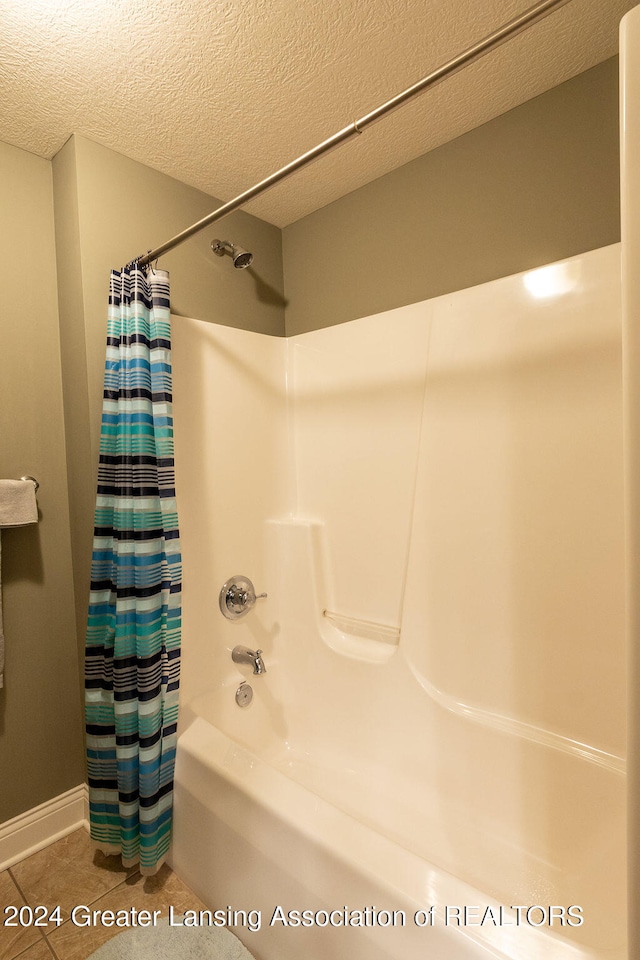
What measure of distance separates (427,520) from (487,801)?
888 mm

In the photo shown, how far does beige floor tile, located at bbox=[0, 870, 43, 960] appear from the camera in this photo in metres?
1.34

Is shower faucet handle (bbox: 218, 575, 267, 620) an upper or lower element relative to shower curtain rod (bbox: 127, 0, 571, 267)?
lower

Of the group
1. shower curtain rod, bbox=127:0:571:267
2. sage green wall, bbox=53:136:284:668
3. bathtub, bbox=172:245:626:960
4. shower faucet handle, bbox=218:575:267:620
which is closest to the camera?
shower curtain rod, bbox=127:0:571:267

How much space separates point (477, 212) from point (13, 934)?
8.61ft

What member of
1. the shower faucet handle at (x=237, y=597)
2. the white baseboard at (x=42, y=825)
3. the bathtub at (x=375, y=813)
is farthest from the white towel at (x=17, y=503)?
the white baseboard at (x=42, y=825)

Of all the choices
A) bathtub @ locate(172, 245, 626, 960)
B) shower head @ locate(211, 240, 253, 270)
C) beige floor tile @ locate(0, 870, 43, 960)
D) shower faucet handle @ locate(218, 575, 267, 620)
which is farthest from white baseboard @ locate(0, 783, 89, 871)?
shower head @ locate(211, 240, 253, 270)

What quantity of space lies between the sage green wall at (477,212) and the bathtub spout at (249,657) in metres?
1.40

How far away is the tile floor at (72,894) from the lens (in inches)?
52.9

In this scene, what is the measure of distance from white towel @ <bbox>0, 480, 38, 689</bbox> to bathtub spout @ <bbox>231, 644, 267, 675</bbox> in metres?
0.78

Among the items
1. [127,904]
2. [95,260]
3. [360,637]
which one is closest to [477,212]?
[95,260]

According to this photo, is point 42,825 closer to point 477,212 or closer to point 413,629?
point 413,629

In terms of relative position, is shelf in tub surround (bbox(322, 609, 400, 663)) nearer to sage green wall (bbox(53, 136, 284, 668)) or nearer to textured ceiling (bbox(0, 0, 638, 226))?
sage green wall (bbox(53, 136, 284, 668))

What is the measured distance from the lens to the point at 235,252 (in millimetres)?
1817

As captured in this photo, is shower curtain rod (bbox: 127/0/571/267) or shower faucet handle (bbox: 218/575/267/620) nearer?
shower curtain rod (bbox: 127/0/571/267)
